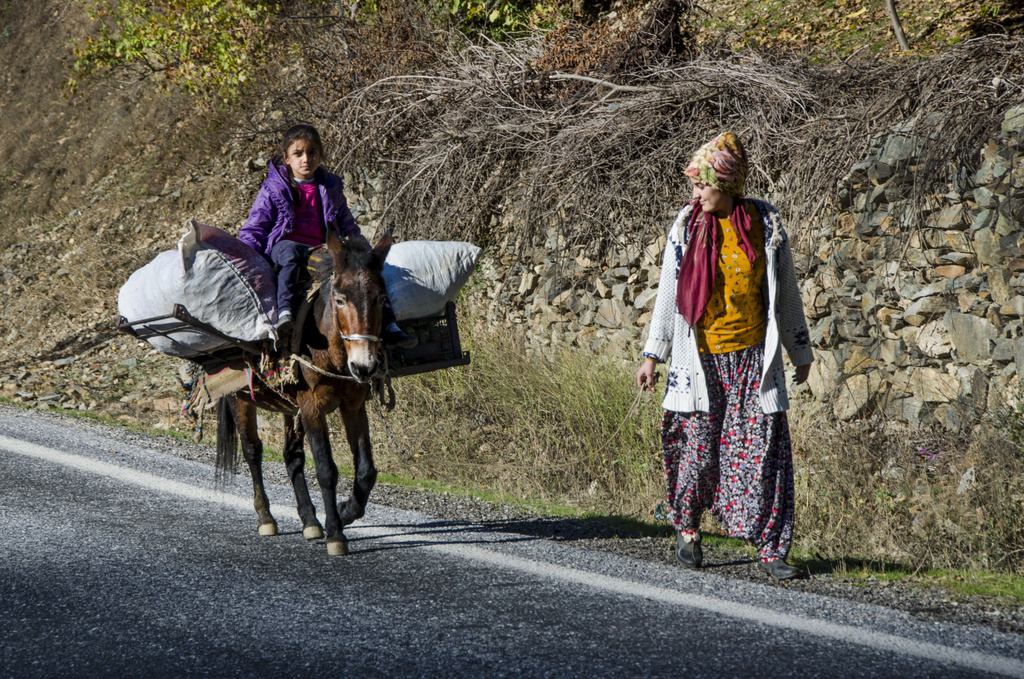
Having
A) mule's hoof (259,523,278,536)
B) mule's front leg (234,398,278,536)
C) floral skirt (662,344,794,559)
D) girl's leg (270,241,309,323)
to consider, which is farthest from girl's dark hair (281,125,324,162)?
floral skirt (662,344,794,559)

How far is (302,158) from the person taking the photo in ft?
16.7

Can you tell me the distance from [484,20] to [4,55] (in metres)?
16.9

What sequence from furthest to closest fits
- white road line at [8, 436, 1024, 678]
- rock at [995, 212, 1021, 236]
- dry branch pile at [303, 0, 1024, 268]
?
dry branch pile at [303, 0, 1024, 268] < rock at [995, 212, 1021, 236] < white road line at [8, 436, 1024, 678]

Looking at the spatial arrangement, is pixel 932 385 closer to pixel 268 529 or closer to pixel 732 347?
pixel 732 347

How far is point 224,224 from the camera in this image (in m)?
14.2

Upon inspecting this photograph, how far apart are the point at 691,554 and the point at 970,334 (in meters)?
2.94

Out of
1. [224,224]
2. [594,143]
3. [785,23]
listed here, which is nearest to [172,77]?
[224,224]

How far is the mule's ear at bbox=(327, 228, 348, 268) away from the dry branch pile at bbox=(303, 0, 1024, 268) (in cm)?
407

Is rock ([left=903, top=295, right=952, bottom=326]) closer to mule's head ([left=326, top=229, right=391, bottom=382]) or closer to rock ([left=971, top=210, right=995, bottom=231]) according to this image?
rock ([left=971, top=210, right=995, bottom=231])

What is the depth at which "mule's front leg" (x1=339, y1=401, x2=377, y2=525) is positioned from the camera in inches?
198

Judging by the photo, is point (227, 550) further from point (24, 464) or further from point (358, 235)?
point (24, 464)

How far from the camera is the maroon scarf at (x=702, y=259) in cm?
415

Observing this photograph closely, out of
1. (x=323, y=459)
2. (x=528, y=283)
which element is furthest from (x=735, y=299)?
(x=528, y=283)

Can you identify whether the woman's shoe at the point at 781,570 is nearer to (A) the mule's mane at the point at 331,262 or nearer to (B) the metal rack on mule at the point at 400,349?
(B) the metal rack on mule at the point at 400,349
